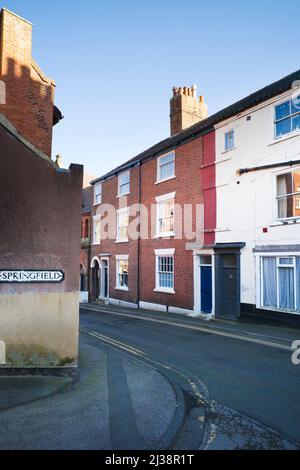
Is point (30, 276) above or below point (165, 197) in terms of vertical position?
below

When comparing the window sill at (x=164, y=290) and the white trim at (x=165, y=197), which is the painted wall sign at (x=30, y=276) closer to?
the window sill at (x=164, y=290)

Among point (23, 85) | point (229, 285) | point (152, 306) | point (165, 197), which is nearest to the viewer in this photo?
point (23, 85)

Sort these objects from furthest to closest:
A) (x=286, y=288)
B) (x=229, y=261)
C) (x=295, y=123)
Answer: (x=229, y=261) < (x=286, y=288) < (x=295, y=123)

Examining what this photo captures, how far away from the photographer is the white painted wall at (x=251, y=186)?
522 inches

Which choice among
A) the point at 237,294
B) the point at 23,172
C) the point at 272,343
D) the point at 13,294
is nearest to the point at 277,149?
the point at 237,294

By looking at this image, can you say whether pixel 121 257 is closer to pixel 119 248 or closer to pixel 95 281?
pixel 119 248

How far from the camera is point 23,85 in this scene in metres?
9.39

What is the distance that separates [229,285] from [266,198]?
13.9 ft

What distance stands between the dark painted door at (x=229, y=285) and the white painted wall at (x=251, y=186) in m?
0.64

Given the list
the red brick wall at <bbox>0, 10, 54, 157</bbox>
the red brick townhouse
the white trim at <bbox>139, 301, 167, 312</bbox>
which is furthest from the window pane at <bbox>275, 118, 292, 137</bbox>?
the white trim at <bbox>139, 301, 167, 312</bbox>

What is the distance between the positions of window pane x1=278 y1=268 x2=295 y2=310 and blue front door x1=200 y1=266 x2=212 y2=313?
12.6 feet

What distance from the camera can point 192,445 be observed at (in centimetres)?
445

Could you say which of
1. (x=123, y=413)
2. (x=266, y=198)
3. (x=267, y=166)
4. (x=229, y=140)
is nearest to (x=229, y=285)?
(x=266, y=198)

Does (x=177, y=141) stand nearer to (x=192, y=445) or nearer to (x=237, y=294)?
(x=237, y=294)
